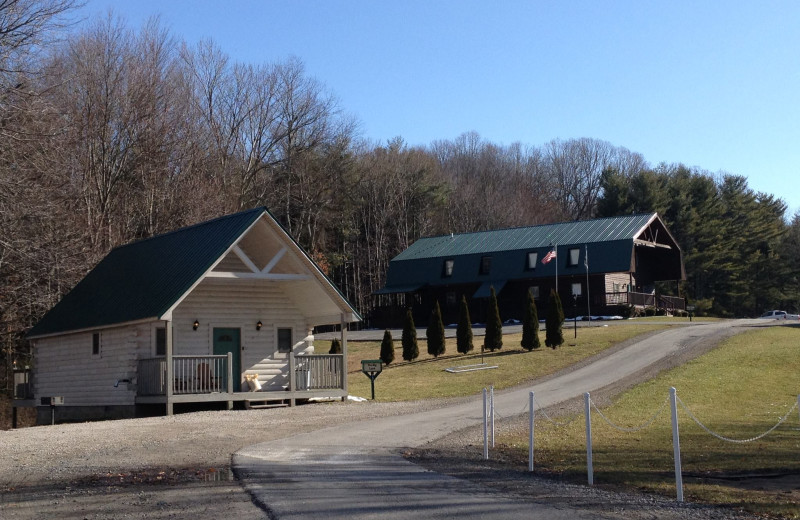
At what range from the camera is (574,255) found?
58156 millimetres

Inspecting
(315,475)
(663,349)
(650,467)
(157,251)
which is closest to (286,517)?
(315,475)

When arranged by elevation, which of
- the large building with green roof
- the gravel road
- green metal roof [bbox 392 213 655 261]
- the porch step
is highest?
green metal roof [bbox 392 213 655 261]

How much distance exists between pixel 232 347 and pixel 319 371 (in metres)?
2.68

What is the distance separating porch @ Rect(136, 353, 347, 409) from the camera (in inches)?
944

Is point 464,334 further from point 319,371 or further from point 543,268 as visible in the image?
point 543,268

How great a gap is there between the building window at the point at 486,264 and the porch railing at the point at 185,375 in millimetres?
38389

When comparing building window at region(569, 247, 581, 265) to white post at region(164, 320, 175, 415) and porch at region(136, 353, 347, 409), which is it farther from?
white post at region(164, 320, 175, 415)

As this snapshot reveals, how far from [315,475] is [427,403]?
14310mm

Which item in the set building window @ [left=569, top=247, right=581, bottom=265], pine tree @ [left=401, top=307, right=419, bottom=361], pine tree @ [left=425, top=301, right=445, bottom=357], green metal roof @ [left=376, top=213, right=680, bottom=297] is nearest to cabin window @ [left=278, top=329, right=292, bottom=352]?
pine tree @ [left=401, top=307, right=419, bottom=361]

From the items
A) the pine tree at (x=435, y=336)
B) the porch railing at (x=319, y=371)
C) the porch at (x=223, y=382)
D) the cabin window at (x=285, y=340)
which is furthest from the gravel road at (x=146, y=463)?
the pine tree at (x=435, y=336)

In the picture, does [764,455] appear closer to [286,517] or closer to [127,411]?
[286,517]

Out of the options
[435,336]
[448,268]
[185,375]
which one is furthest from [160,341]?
[448,268]

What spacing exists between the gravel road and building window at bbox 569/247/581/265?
3528 centimetres

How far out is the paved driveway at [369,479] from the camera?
969 centimetres
